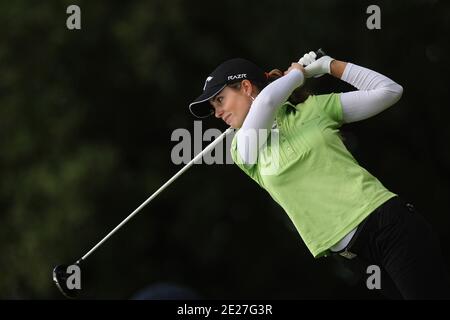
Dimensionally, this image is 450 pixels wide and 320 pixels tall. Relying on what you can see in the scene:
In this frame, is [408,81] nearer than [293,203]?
No

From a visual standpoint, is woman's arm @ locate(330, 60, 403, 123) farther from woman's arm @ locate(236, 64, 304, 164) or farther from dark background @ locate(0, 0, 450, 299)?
dark background @ locate(0, 0, 450, 299)

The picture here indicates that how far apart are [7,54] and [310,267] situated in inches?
137

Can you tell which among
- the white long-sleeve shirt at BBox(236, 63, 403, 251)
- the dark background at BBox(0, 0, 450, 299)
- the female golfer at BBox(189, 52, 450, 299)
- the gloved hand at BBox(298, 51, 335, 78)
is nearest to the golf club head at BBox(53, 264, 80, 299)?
the female golfer at BBox(189, 52, 450, 299)

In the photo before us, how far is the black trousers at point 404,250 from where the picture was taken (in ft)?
9.72

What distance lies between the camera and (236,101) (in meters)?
3.41

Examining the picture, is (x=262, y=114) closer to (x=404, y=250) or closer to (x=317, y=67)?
(x=317, y=67)

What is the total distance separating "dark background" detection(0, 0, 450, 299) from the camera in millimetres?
8180

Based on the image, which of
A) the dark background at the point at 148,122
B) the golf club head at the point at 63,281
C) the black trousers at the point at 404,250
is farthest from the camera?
the dark background at the point at 148,122

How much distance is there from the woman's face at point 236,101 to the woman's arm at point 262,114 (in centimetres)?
12

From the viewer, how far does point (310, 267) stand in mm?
9078

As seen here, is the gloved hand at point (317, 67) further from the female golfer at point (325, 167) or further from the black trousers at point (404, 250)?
the black trousers at point (404, 250)

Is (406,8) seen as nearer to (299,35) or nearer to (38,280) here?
(299,35)

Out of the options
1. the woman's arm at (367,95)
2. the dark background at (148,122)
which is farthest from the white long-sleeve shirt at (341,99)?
the dark background at (148,122)
